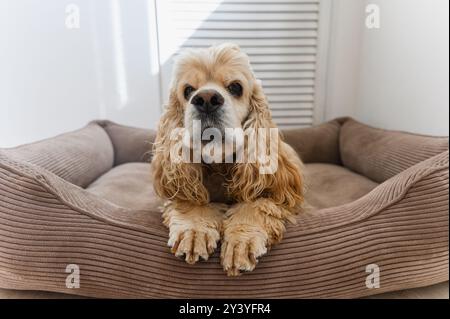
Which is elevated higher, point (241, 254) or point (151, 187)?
point (241, 254)

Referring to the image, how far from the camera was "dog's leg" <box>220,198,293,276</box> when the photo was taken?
805 millimetres

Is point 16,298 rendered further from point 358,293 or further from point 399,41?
point 399,41

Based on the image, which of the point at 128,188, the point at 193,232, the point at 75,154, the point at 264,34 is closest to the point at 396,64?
the point at 264,34

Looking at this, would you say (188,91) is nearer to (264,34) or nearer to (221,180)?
(221,180)

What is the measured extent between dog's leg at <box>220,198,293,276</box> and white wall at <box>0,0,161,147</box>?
83 cm

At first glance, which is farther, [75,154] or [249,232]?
[75,154]

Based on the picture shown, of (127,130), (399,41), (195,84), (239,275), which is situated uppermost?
(399,41)

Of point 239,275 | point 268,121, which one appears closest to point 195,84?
point 268,121

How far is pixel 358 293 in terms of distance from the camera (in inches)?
34.7

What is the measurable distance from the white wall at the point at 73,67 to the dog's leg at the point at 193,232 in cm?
67

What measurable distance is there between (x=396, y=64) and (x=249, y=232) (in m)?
1.07

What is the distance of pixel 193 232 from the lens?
0.83 metres

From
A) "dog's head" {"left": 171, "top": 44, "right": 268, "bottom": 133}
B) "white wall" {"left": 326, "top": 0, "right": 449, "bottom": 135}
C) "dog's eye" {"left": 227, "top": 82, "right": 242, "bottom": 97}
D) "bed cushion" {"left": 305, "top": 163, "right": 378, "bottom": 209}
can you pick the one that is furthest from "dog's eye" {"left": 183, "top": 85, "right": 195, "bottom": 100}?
"white wall" {"left": 326, "top": 0, "right": 449, "bottom": 135}
